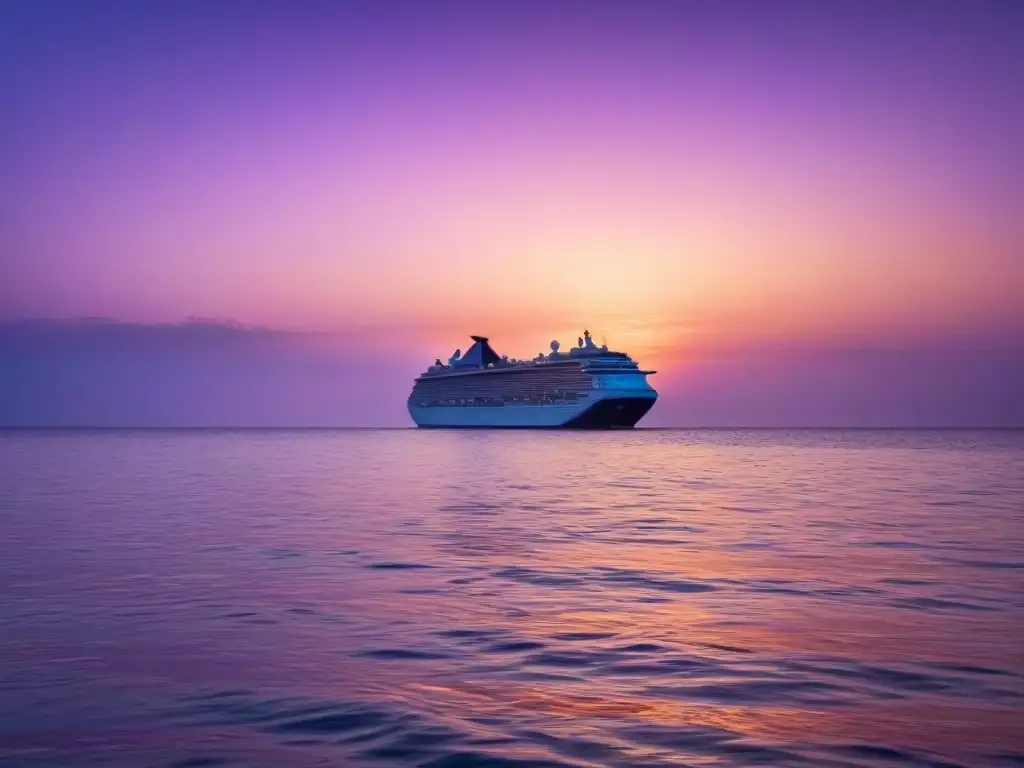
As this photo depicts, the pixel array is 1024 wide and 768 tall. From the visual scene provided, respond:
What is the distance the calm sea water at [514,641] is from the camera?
5602mm

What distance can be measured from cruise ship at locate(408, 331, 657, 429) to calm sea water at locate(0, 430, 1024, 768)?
9411 centimetres

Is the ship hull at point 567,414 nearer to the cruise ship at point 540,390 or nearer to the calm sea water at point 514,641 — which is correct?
the cruise ship at point 540,390

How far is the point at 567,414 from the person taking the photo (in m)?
119

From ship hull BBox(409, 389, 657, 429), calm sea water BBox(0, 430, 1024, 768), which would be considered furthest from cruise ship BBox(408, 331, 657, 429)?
calm sea water BBox(0, 430, 1024, 768)

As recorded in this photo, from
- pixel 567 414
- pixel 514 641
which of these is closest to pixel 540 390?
pixel 567 414

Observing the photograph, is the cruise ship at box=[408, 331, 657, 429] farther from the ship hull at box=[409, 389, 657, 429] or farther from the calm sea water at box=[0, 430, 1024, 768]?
the calm sea water at box=[0, 430, 1024, 768]

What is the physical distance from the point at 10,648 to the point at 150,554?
6.52 metres

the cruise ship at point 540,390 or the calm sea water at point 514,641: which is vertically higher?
the cruise ship at point 540,390

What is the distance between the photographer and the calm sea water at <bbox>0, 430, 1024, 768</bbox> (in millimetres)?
5602

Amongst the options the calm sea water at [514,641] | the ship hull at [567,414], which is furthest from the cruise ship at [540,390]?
the calm sea water at [514,641]

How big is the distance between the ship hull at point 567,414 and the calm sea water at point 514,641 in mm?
93650

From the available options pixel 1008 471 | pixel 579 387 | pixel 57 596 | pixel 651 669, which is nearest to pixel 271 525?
pixel 57 596

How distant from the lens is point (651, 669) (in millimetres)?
7242

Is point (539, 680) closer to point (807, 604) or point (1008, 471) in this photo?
point (807, 604)
